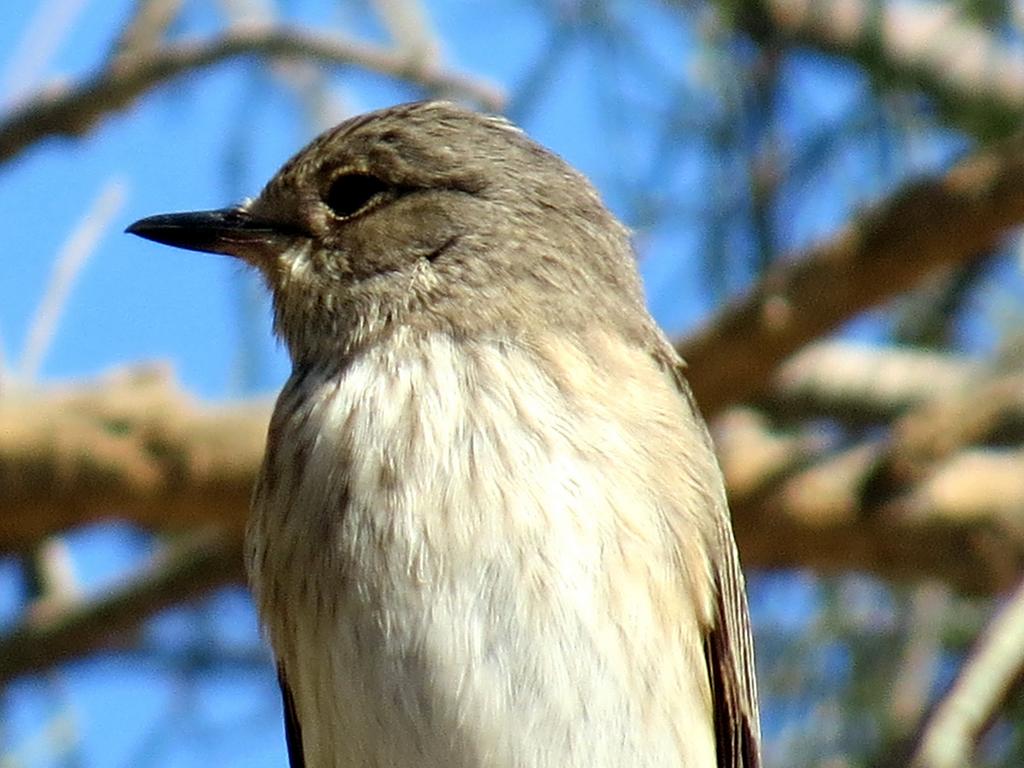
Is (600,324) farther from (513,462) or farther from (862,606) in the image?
(862,606)

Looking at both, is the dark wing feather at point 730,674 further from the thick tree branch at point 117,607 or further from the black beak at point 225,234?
the thick tree branch at point 117,607

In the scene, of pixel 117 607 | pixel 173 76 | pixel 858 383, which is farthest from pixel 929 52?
pixel 117 607

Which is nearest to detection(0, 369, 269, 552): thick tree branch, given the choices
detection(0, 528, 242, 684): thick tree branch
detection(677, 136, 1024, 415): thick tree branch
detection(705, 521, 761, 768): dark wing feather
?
detection(0, 528, 242, 684): thick tree branch

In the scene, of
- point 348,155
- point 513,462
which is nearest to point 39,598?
point 348,155

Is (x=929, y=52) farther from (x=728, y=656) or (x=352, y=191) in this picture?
(x=728, y=656)

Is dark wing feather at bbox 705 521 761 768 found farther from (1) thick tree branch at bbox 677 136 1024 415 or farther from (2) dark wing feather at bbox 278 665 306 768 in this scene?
(1) thick tree branch at bbox 677 136 1024 415
